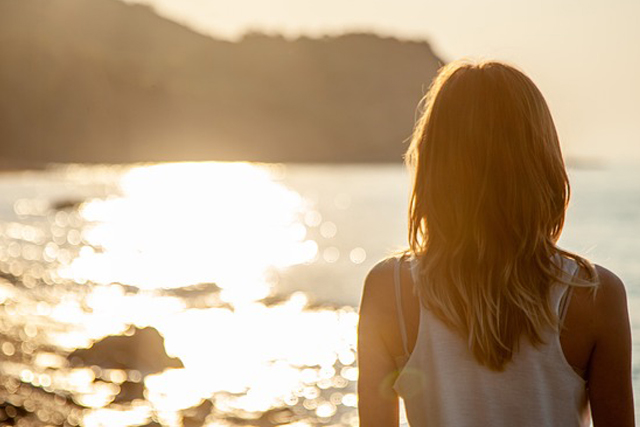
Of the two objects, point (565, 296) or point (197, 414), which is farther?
point (197, 414)

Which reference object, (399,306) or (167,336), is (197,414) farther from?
(399,306)

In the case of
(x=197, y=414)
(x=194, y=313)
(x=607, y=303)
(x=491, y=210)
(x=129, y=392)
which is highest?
(x=194, y=313)

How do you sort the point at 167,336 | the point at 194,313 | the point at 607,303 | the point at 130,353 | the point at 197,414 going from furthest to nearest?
1. the point at 194,313
2. the point at 167,336
3. the point at 130,353
4. the point at 197,414
5. the point at 607,303

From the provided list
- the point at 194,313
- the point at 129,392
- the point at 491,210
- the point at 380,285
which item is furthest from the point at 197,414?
the point at 491,210

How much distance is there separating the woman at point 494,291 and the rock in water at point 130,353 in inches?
635

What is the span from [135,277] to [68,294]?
7.66m

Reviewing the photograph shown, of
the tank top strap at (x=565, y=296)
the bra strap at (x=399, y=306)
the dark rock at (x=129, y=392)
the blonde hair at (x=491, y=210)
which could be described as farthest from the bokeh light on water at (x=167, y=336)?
the tank top strap at (x=565, y=296)

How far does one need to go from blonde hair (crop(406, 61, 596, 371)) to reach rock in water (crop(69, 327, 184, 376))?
16.2m

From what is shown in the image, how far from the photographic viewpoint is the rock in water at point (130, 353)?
18.1 meters

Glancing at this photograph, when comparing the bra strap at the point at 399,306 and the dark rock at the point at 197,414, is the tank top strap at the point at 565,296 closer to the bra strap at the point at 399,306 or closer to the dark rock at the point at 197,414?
the bra strap at the point at 399,306

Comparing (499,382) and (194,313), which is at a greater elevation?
(194,313)

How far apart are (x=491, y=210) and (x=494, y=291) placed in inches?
7.5

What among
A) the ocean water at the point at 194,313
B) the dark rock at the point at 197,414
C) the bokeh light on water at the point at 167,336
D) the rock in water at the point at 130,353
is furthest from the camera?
the rock in water at the point at 130,353

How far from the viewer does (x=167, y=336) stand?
2430cm
